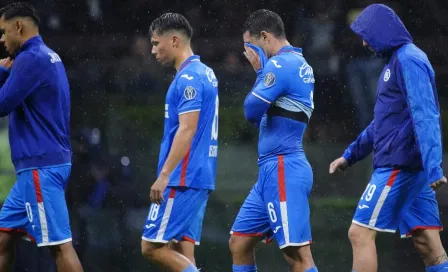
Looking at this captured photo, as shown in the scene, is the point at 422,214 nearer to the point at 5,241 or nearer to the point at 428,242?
the point at 428,242

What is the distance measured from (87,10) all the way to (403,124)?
3.68 meters

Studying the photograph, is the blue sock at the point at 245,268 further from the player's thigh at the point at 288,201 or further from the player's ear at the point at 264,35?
the player's ear at the point at 264,35

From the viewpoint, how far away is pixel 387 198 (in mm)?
6051

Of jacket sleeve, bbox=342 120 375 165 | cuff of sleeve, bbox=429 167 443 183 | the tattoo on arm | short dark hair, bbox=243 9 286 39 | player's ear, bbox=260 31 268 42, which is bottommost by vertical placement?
the tattoo on arm

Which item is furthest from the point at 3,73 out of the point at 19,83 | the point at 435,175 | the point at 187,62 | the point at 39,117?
the point at 435,175

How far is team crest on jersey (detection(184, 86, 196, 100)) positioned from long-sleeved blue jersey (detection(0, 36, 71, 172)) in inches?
32.5

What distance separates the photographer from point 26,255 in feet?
28.1

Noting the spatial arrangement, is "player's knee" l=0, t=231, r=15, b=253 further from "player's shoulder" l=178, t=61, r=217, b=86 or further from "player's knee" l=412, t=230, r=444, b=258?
"player's knee" l=412, t=230, r=444, b=258

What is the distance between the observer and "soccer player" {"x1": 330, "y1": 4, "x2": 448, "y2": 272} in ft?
19.3

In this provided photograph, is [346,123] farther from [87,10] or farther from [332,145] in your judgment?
[87,10]

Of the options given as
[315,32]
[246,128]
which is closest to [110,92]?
[246,128]

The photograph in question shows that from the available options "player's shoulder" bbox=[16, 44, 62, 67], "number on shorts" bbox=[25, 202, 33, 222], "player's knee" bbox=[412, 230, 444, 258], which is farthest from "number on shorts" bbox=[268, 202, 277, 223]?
"player's shoulder" bbox=[16, 44, 62, 67]

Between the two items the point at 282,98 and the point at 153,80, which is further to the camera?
the point at 153,80

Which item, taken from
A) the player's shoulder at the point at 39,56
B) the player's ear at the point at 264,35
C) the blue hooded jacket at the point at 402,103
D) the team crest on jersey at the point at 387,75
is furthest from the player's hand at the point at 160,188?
the team crest on jersey at the point at 387,75
